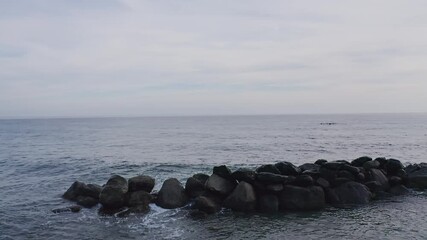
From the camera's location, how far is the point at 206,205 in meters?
17.7

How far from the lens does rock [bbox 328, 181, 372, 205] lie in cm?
1938

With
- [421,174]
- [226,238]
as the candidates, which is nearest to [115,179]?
[226,238]

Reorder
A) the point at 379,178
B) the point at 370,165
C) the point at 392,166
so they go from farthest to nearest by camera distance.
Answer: the point at 392,166, the point at 370,165, the point at 379,178

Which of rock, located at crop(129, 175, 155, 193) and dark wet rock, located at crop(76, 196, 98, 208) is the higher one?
rock, located at crop(129, 175, 155, 193)

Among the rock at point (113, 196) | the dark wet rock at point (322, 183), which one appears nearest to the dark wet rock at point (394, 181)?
the dark wet rock at point (322, 183)

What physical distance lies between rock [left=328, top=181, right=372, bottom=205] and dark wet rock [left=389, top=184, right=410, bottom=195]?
2.32m

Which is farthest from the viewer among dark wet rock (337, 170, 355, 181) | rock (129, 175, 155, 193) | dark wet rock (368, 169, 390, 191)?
dark wet rock (368, 169, 390, 191)

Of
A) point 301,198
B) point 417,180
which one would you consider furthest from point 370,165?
point 301,198

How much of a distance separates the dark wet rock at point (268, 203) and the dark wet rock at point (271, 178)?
75 cm

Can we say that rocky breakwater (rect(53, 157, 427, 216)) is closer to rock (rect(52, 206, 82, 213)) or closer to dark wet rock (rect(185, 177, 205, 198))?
dark wet rock (rect(185, 177, 205, 198))

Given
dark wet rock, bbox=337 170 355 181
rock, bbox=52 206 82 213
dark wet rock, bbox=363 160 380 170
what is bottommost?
rock, bbox=52 206 82 213

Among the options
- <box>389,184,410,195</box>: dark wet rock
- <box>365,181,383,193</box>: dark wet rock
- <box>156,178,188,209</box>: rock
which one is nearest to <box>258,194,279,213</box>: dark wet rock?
<box>156,178,188,209</box>: rock

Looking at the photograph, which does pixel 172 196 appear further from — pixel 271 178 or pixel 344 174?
pixel 344 174

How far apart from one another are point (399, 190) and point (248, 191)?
9.42 meters
